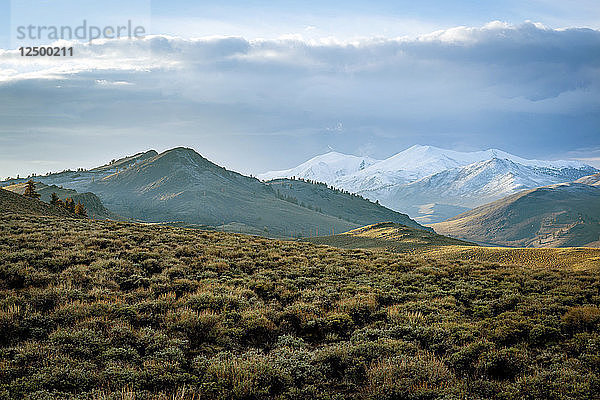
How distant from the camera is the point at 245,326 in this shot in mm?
12336

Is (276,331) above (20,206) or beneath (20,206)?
beneath

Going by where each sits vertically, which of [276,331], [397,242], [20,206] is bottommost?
[397,242]

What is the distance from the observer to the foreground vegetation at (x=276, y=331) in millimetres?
8719

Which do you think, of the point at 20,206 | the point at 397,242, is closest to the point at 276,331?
the point at 20,206

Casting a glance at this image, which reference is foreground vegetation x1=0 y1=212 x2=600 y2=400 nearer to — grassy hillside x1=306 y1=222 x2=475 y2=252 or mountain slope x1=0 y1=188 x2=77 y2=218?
mountain slope x1=0 y1=188 x2=77 y2=218

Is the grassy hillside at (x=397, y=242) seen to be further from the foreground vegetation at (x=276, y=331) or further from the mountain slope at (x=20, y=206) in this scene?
the mountain slope at (x=20, y=206)

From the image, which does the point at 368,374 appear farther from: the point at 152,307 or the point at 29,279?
the point at 29,279

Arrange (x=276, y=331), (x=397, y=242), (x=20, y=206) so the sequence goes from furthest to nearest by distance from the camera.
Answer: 1. (x=397, y=242)
2. (x=20, y=206)
3. (x=276, y=331)

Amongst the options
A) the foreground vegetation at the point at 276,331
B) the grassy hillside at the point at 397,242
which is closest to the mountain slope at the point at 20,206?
the foreground vegetation at the point at 276,331

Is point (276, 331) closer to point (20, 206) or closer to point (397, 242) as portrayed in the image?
point (20, 206)

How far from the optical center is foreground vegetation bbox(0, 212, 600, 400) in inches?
343

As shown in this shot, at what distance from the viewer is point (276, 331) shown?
12562 millimetres

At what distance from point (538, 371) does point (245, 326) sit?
8.82 meters

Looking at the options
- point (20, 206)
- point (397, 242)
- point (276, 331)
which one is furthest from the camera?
point (397, 242)
